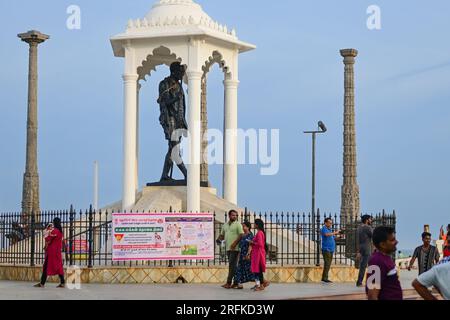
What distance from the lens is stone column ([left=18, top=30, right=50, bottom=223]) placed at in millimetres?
43062

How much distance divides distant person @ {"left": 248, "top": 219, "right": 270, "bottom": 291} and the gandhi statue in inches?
314

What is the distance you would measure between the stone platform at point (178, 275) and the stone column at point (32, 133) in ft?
65.0


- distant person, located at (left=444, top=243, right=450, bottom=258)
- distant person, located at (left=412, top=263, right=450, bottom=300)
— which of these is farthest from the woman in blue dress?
distant person, located at (left=412, top=263, right=450, bottom=300)

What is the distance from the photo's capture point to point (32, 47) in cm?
4366

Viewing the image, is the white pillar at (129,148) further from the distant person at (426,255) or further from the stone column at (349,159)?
the stone column at (349,159)

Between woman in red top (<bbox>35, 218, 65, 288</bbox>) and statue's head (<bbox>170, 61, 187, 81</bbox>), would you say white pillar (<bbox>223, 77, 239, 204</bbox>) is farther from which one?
woman in red top (<bbox>35, 218, 65, 288</bbox>)

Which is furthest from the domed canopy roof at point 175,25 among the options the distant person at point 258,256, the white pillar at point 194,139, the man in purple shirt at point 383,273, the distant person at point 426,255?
the man in purple shirt at point 383,273

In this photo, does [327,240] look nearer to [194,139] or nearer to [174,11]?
[194,139]

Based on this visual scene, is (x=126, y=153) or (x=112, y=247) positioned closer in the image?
(x=112, y=247)

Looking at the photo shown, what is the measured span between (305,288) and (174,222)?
12.2ft

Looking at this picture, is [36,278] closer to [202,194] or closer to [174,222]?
[174,222]

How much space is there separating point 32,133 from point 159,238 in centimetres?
2248

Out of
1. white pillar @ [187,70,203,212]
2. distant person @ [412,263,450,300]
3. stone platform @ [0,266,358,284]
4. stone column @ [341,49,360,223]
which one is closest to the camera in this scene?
distant person @ [412,263,450,300]
